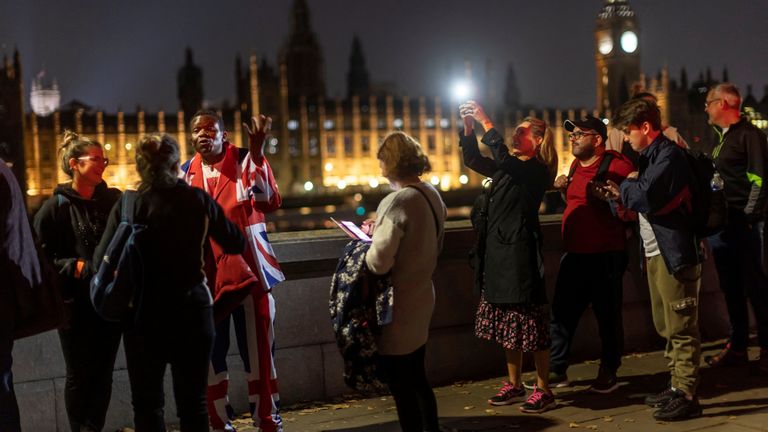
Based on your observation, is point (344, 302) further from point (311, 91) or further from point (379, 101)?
point (311, 91)

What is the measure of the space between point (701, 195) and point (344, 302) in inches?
91.5

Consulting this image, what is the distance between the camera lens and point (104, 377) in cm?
496

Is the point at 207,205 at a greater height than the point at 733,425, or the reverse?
the point at 207,205

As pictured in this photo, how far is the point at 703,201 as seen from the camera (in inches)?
218

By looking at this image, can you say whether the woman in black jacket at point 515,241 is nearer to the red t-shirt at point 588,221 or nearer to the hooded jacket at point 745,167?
the red t-shirt at point 588,221

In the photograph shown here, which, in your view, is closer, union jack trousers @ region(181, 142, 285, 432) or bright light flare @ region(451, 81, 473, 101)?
union jack trousers @ region(181, 142, 285, 432)

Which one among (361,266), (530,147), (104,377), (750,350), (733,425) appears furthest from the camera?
(750,350)

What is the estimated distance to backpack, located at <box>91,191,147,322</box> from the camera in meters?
4.11

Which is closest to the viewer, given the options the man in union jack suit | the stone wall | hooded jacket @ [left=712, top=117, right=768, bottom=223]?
the man in union jack suit

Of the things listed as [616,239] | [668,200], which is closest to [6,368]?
[668,200]

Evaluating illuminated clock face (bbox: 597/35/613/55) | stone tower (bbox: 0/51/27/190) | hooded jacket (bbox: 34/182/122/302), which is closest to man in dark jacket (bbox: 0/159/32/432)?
hooded jacket (bbox: 34/182/122/302)

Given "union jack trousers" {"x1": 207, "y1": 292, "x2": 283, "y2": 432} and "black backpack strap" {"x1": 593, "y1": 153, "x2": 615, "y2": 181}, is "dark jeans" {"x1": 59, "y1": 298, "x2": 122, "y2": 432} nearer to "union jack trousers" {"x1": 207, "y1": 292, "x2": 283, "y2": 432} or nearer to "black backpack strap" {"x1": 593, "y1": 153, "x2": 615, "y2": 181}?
"union jack trousers" {"x1": 207, "y1": 292, "x2": 283, "y2": 432}

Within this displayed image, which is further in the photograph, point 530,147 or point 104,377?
point 530,147

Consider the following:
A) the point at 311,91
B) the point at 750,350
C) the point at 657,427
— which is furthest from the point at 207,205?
the point at 311,91
